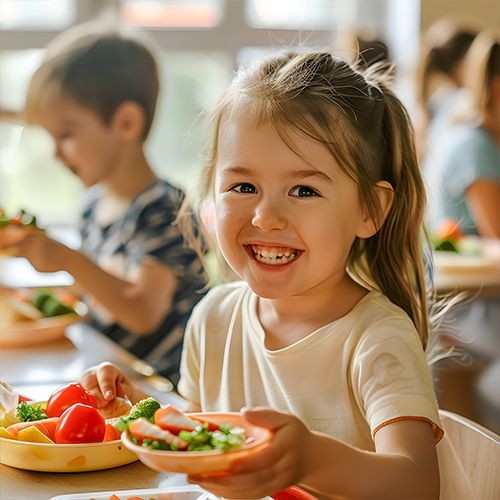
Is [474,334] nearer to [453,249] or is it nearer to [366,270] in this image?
[453,249]

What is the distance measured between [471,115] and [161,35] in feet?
4.94

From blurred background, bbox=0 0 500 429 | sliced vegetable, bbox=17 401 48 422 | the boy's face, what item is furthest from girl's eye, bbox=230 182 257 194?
blurred background, bbox=0 0 500 429

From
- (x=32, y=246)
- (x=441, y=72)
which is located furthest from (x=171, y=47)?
(x=32, y=246)

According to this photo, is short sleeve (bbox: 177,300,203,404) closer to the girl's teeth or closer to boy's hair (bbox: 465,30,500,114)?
the girl's teeth

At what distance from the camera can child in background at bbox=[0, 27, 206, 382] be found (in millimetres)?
2480

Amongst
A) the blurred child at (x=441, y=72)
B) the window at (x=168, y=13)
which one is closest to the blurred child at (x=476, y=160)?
the blurred child at (x=441, y=72)

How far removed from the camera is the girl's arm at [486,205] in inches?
148

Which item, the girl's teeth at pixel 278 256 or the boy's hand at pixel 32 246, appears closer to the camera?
the girl's teeth at pixel 278 256

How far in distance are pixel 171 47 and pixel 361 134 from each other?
3.38 m

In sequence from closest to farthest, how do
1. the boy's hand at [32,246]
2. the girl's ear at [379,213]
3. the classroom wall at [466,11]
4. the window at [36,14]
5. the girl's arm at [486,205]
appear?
the girl's ear at [379,213] → the boy's hand at [32,246] → the girl's arm at [486,205] → the window at [36,14] → the classroom wall at [466,11]

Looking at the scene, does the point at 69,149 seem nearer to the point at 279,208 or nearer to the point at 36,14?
the point at 279,208

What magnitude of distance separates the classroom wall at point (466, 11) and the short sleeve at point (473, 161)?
1395 mm

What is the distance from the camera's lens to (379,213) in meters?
1.52

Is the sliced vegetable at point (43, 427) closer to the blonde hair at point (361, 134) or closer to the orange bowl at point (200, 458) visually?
the orange bowl at point (200, 458)
